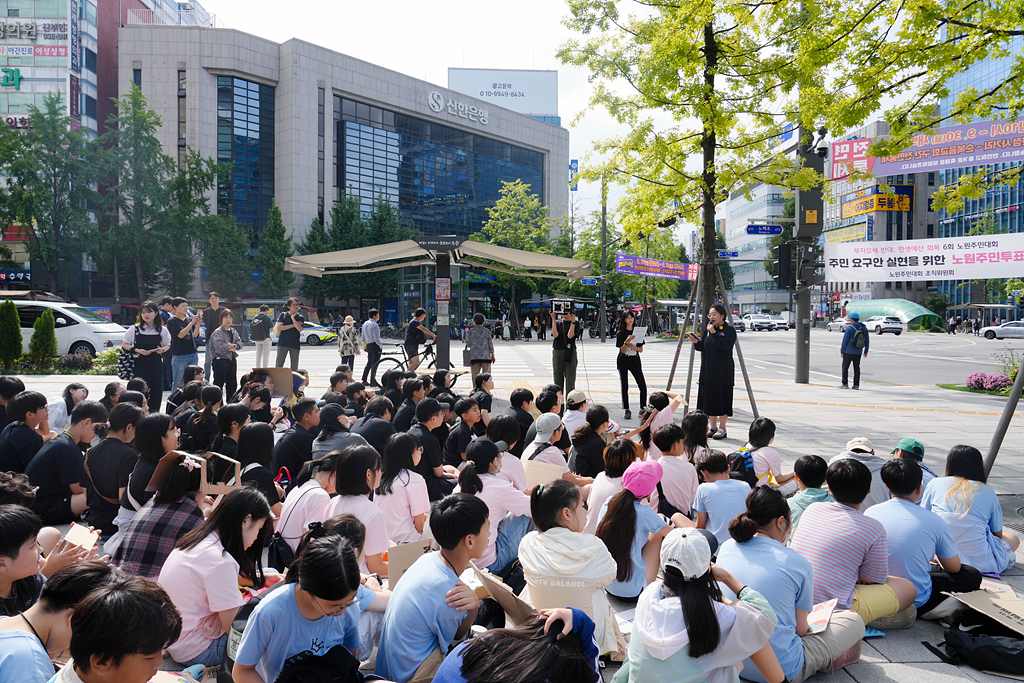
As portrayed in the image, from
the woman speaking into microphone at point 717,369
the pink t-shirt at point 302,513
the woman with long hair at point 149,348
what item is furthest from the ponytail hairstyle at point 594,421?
the woman with long hair at point 149,348

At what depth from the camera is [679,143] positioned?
10984 millimetres

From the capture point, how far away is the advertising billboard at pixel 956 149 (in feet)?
41.7

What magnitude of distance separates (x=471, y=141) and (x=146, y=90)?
85.7 feet

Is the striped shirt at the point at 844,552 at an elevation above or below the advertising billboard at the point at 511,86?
below

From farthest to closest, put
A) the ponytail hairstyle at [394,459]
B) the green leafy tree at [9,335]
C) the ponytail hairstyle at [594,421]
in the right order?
the green leafy tree at [9,335], the ponytail hairstyle at [594,421], the ponytail hairstyle at [394,459]

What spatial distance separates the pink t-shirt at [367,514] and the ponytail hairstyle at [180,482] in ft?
2.47

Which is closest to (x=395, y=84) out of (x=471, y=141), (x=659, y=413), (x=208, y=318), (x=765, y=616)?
(x=471, y=141)

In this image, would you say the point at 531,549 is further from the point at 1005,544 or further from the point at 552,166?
the point at 552,166

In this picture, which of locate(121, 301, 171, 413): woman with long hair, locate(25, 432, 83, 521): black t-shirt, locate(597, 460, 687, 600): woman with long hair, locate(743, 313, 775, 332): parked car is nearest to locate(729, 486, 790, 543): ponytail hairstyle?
locate(597, 460, 687, 600): woman with long hair

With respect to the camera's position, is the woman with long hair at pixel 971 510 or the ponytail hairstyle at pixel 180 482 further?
the woman with long hair at pixel 971 510

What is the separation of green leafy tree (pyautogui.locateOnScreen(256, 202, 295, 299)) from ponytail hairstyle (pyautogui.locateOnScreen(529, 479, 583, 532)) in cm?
4313

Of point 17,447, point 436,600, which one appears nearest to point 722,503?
point 436,600

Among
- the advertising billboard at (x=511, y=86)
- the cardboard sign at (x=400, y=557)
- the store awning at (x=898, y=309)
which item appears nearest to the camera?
the cardboard sign at (x=400, y=557)

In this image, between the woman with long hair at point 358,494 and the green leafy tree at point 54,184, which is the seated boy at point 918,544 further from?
the green leafy tree at point 54,184
